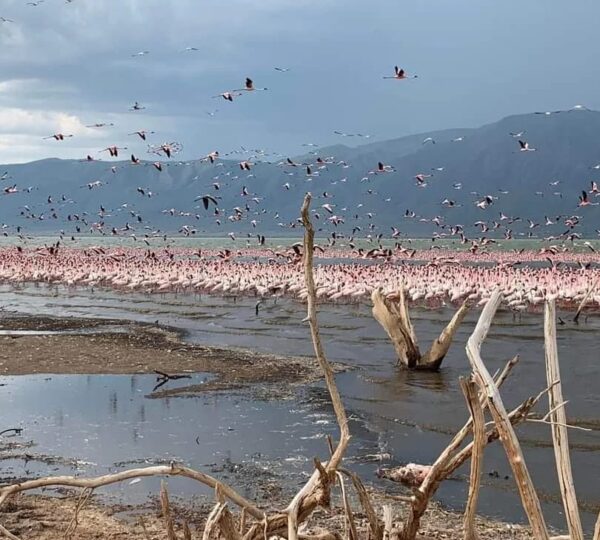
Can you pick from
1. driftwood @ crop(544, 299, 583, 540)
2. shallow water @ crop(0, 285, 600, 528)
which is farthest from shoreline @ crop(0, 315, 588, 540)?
driftwood @ crop(544, 299, 583, 540)

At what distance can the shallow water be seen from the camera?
870 centimetres

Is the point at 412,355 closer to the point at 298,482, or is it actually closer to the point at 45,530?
the point at 298,482

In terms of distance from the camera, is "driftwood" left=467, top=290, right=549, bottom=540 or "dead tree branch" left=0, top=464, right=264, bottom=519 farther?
"dead tree branch" left=0, top=464, right=264, bottom=519

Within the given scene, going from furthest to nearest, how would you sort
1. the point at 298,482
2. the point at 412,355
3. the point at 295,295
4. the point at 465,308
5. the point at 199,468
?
the point at 295,295 → the point at 412,355 → the point at 465,308 → the point at 199,468 → the point at 298,482

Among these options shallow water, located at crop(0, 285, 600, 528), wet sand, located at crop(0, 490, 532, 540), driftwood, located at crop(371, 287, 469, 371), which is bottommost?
shallow water, located at crop(0, 285, 600, 528)

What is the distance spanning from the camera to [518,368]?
14766 millimetres

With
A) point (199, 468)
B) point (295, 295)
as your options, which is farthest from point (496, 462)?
point (295, 295)

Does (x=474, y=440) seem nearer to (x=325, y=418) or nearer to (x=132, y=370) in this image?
(x=325, y=418)

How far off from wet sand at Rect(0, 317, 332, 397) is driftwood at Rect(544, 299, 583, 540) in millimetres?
10322

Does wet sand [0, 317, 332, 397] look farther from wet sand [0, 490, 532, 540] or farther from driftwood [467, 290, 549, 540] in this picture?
driftwood [467, 290, 549, 540]

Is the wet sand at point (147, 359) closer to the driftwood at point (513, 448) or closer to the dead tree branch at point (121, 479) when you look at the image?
the dead tree branch at point (121, 479)

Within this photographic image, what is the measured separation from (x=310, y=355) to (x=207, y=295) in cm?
1456

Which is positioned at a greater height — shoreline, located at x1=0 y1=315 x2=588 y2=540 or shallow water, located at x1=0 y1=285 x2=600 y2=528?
shoreline, located at x1=0 y1=315 x2=588 y2=540

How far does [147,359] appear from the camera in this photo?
50.9 feet
